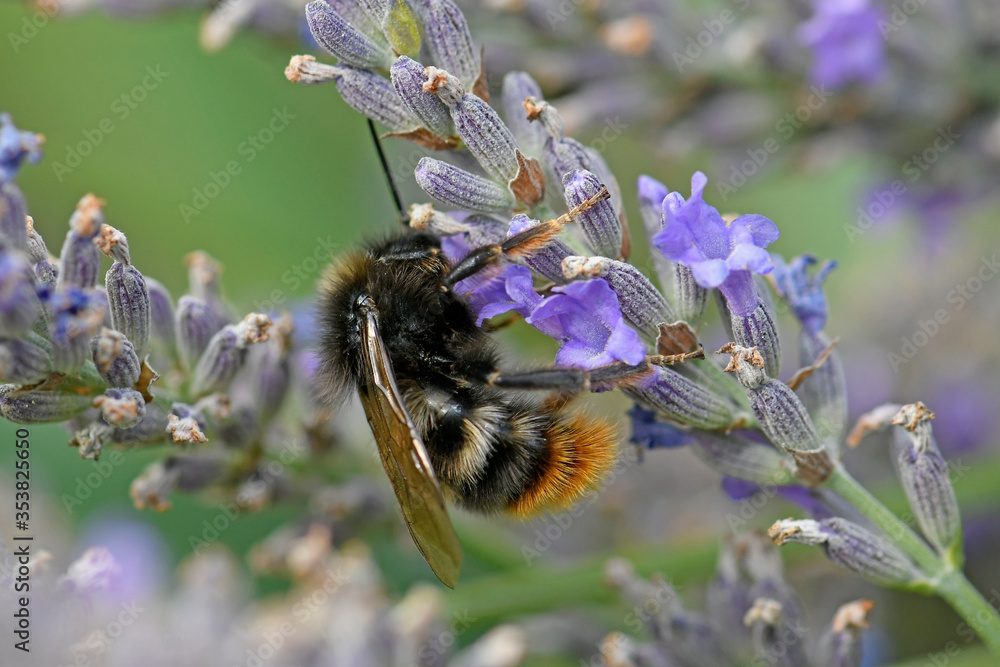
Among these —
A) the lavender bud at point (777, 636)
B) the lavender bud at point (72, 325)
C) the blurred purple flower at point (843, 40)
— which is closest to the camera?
the lavender bud at point (72, 325)

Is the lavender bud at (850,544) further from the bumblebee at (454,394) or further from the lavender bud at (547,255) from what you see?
the lavender bud at (547,255)

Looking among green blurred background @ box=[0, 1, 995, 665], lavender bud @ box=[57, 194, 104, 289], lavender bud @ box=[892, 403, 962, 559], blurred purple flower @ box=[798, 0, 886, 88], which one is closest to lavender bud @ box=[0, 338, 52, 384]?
lavender bud @ box=[57, 194, 104, 289]

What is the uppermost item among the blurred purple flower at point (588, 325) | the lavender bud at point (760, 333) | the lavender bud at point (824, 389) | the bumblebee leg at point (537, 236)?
the bumblebee leg at point (537, 236)

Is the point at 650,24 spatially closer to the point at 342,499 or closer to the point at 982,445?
the point at 342,499

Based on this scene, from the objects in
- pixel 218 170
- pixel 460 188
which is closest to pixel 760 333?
pixel 460 188

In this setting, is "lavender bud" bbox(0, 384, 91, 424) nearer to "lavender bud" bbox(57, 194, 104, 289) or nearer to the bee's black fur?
"lavender bud" bbox(57, 194, 104, 289)

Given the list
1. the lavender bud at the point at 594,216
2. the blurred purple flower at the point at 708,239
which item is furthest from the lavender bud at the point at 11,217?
the blurred purple flower at the point at 708,239

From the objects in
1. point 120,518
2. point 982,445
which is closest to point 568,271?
point 120,518
